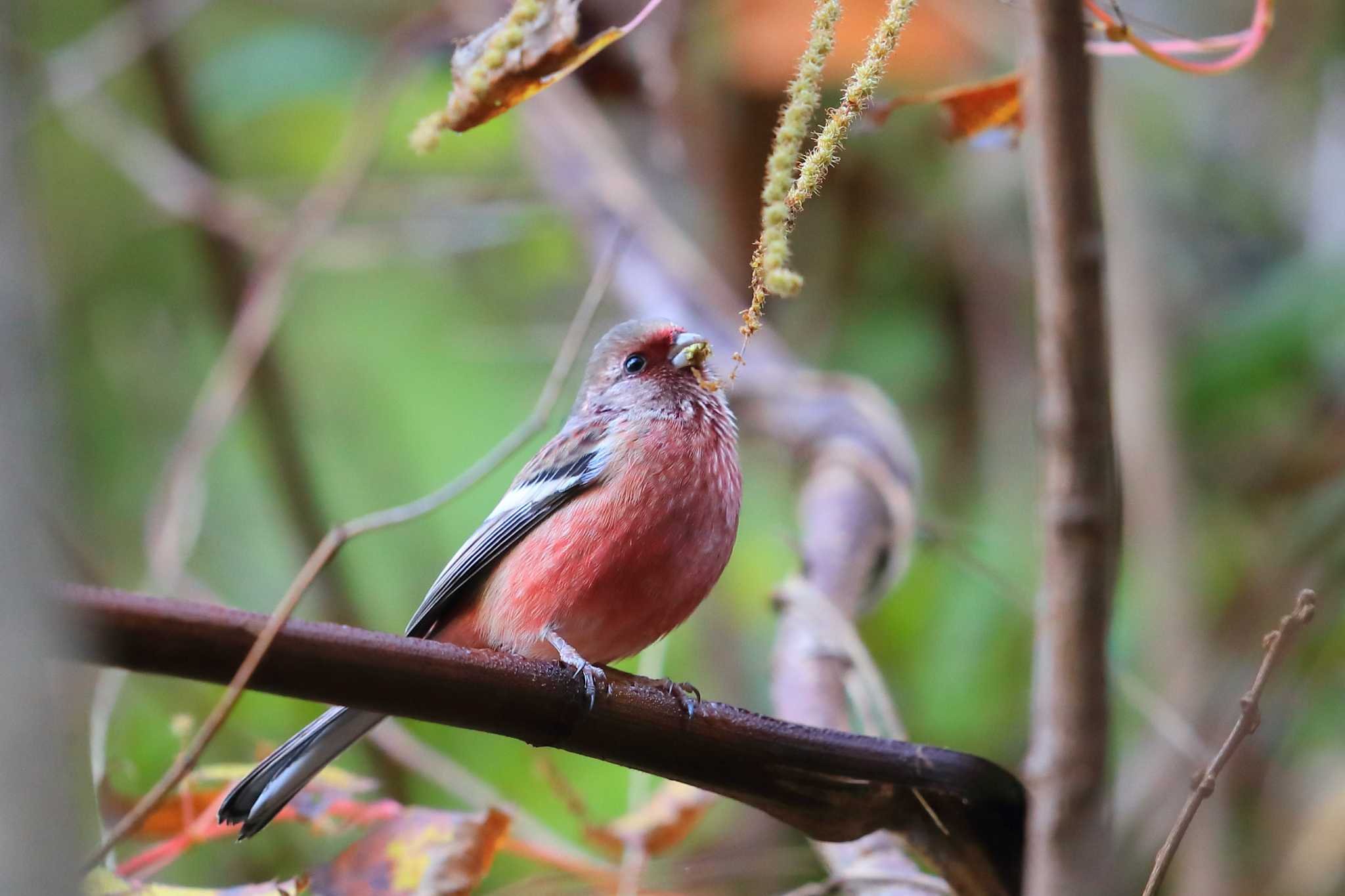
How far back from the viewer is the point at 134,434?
5.82 meters

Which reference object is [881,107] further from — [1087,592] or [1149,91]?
[1149,91]

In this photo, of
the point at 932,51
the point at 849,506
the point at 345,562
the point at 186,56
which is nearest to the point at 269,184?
the point at 186,56

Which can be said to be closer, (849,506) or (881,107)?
(881,107)

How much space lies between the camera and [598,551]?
274 centimetres

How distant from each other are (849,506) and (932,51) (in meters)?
2.80

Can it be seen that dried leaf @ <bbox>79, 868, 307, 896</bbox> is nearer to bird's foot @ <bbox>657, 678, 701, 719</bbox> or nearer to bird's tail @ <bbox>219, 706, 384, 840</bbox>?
bird's tail @ <bbox>219, 706, 384, 840</bbox>

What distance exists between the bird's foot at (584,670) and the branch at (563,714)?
0.02m

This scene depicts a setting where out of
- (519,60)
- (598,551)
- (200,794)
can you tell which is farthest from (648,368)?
(519,60)

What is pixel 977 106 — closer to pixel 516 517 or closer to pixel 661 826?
pixel 516 517

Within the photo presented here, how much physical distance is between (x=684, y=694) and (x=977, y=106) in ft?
4.00

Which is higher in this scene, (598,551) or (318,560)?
(318,560)

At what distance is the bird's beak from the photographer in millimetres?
3080

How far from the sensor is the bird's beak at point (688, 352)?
3080 millimetres

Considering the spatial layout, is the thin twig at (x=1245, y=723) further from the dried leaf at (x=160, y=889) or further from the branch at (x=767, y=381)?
the dried leaf at (x=160, y=889)
